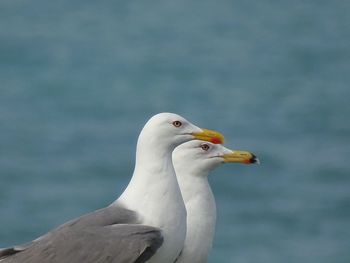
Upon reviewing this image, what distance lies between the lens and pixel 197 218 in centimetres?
999

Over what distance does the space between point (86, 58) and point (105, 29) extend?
256 centimetres

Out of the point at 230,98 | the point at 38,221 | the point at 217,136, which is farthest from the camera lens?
the point at 230,98

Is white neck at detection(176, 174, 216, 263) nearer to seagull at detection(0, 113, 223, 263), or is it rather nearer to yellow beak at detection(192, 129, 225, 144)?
yellow beak at detection(192, 129, 225, 144)

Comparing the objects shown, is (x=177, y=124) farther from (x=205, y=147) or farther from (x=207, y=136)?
(x=205, y=147)

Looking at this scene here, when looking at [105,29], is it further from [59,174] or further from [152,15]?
[59,174]

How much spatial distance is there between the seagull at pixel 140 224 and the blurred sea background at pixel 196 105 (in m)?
12.1

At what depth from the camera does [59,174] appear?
25719mm

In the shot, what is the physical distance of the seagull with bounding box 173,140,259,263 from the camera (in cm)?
986

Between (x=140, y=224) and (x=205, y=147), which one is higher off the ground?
(x=205, y=147)

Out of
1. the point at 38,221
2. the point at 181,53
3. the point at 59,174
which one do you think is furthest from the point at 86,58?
the point at 38,221

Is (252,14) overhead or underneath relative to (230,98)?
overhead

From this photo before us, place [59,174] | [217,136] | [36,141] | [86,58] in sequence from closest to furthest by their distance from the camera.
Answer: [217,136]
[59,174]
[36,141]
[86,58]

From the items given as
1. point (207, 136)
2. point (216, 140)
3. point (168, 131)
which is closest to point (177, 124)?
point (168, 131)

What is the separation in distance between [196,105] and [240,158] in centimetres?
1882
